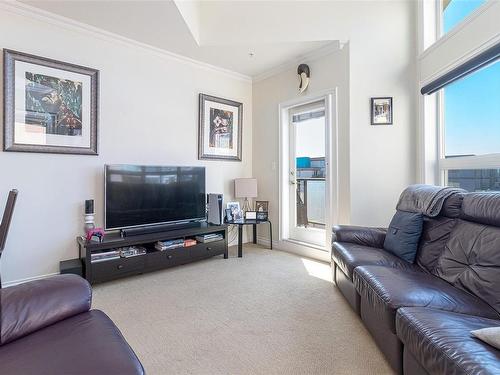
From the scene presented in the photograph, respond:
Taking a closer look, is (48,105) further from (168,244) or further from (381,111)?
(381,111)

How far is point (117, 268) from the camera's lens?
9.05 feet

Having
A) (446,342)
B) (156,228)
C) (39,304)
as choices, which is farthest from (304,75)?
(39,304)

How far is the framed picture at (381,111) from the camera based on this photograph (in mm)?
3156

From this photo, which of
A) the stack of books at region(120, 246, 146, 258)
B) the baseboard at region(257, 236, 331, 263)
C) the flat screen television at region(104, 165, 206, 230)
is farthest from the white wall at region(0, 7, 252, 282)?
the baseboard at region(257, 236, 331, 263)

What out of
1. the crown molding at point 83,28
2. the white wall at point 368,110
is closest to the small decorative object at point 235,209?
the white wall at point 368,110

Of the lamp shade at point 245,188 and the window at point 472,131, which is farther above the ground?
the window at point 472,131

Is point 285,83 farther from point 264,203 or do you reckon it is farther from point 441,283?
point 441,283

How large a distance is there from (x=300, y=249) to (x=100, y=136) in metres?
2.85

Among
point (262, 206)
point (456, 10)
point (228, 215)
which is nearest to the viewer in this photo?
point (456, 10)

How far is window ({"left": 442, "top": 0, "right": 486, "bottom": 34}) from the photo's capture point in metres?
2.44

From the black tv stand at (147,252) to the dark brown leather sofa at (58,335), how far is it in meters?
1.43

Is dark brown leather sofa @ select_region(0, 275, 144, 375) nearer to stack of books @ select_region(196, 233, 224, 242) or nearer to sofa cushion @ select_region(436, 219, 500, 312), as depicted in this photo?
sofa cushion @ select_region(436, 219, 500, 312)

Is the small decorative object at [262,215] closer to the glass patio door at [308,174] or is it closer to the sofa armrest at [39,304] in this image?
the glass patio door at [308,174]

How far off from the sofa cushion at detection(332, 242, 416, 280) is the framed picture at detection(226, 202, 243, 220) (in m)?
1.78
